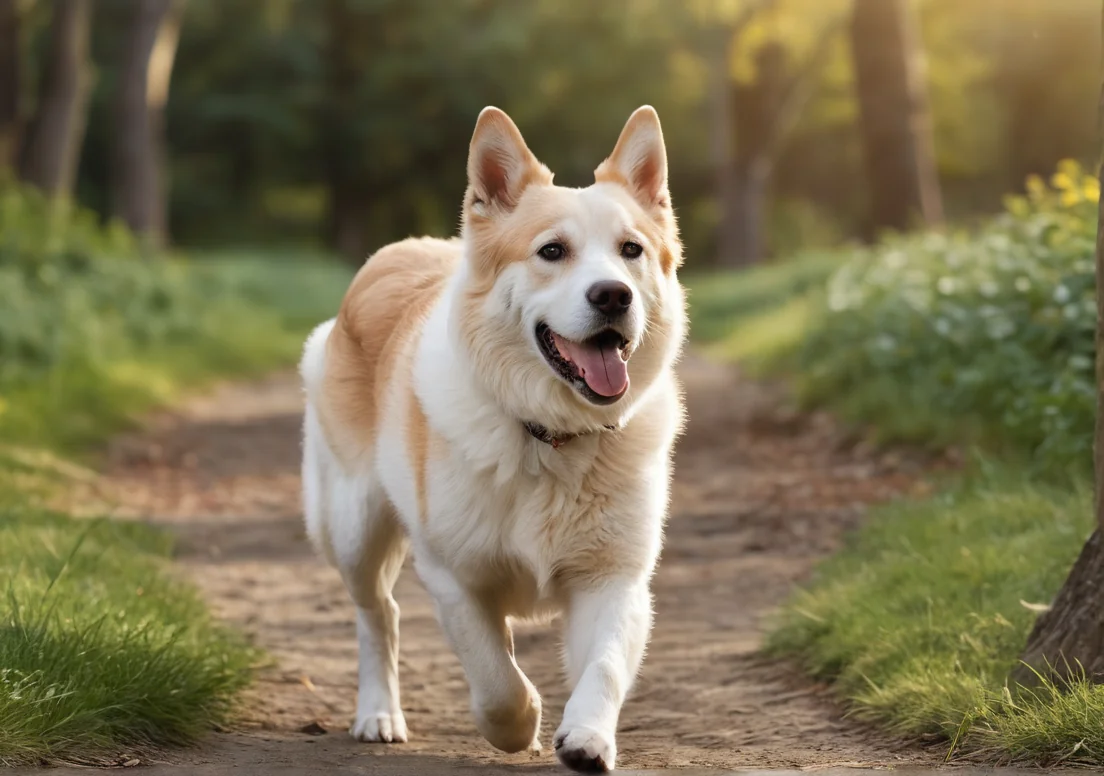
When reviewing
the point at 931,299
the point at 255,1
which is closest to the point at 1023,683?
the point at 931,299

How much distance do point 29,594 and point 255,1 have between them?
37063 mm

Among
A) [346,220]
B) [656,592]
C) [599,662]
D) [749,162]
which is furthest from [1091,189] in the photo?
[346,220]

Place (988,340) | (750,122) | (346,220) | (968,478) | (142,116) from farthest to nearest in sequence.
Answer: (346,220)
(750,122)
(142,116)
(988,340)
(968,478)

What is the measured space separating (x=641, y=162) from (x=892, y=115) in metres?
10.0

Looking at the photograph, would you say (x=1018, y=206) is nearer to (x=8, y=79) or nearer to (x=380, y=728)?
(x=380, y=728)

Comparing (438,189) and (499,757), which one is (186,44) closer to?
(438,189)

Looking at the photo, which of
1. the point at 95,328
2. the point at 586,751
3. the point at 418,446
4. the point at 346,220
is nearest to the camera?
the point at 586,751

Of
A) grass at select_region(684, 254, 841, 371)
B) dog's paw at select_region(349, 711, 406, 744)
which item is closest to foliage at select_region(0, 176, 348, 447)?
dog's paw at select_region(349, 711, 406, 744)

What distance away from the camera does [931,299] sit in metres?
8.91

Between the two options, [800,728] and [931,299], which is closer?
[800,728]

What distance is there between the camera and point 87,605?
469cm

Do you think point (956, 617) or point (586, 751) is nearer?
point (586, 751)

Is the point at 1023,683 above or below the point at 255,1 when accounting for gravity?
below

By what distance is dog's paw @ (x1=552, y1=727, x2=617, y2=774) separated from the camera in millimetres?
3482
